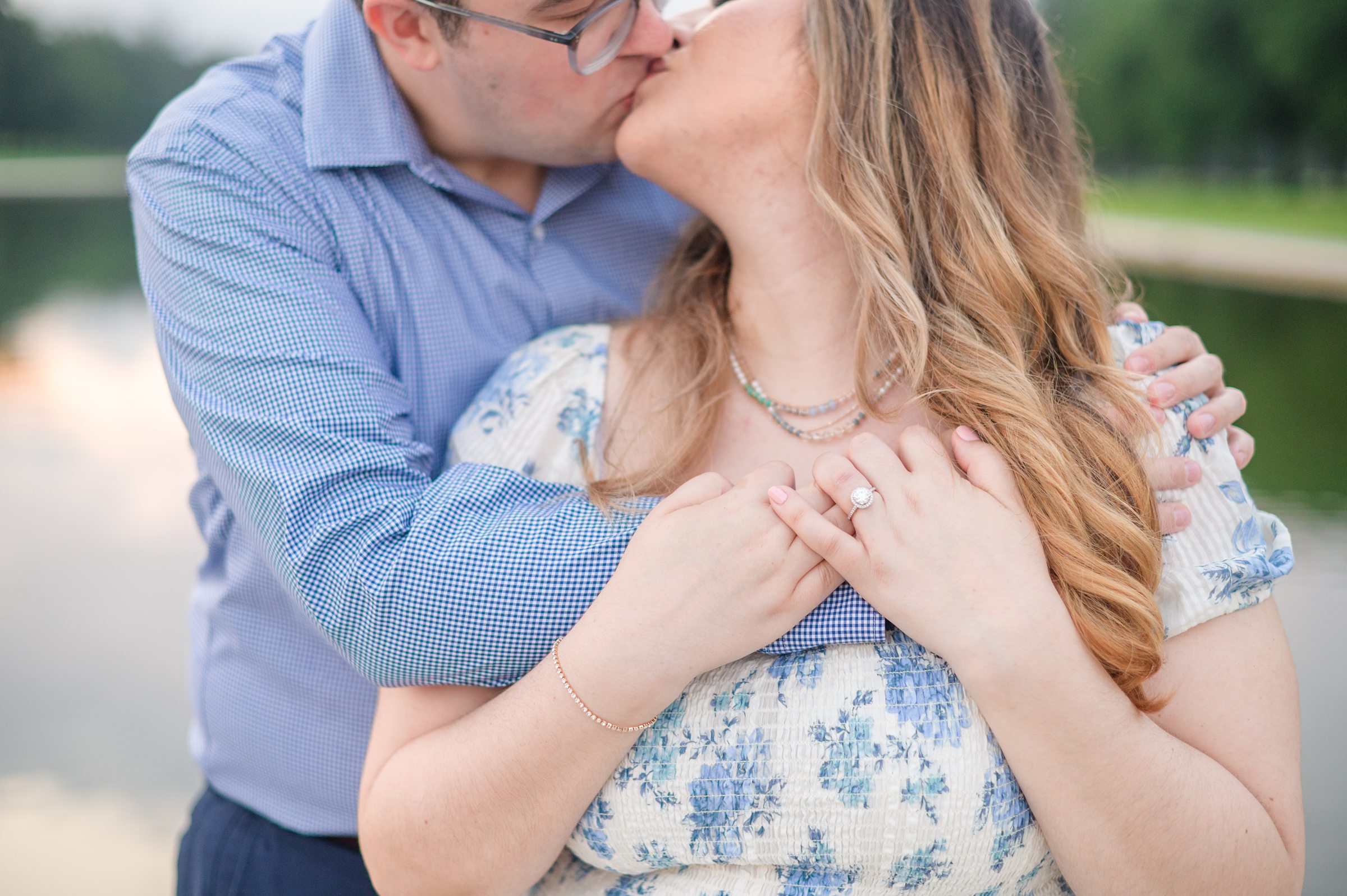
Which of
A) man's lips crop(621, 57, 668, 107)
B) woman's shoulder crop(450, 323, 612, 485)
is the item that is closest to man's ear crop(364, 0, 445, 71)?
man's lips crop(621, 57, 668, 107)

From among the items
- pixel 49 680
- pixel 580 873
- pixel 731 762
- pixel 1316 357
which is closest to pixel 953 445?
pixel 731 762

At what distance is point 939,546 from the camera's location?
1.12 meters

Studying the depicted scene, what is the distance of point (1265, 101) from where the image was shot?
19.2m

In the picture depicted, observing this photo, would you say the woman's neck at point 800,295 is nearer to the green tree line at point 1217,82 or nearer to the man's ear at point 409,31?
the man's ear at point 409,31

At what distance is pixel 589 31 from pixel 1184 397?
952 millimetres

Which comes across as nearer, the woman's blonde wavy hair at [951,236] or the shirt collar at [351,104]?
the woman's blonde wavy hair at [951,236]

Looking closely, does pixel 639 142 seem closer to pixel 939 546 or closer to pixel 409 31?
pixel 409 31

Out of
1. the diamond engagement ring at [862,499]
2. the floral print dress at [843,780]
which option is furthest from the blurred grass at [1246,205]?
the diamond engagement ring at [862,499]

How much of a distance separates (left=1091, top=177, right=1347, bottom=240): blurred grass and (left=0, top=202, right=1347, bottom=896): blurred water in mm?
3728

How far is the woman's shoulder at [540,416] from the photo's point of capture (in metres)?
1.41

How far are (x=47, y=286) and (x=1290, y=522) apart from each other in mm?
11868

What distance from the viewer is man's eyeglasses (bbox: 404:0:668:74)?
1519 mm

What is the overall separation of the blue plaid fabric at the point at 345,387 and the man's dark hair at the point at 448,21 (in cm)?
13

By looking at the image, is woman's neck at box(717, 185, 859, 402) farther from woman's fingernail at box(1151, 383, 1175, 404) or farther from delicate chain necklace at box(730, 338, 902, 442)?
woman's fingernail at box(1151, 383, 1175, 404)
